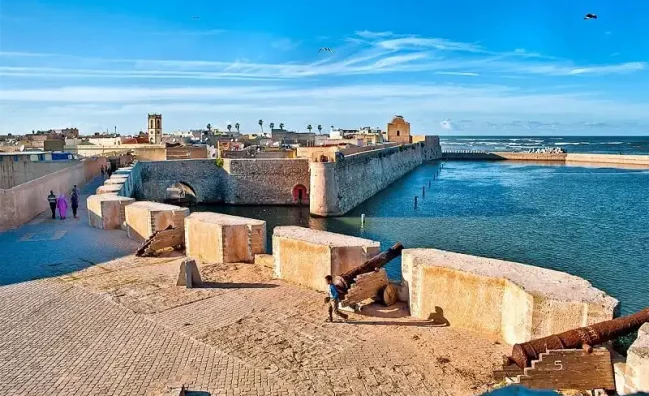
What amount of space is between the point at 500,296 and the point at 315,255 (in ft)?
11.1

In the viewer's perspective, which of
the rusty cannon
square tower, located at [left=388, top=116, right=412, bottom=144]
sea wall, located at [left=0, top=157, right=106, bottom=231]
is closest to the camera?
the rusty cannon

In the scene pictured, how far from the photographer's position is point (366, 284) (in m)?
8.77

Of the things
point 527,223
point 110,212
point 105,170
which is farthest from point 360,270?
point 105,170

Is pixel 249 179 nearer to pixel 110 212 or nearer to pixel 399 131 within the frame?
pixel 110 212

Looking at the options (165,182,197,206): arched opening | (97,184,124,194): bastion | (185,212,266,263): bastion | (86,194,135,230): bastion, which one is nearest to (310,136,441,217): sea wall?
(165,182,197,206): arched opening

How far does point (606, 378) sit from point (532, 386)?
85cm

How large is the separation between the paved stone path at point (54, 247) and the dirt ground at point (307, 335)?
3.12 ft

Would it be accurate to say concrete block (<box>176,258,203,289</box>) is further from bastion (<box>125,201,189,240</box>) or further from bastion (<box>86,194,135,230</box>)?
bastion (<box>86,194,135,230</box>)

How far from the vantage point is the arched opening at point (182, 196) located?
33.6 meters

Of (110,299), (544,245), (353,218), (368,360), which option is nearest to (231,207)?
(353,218)

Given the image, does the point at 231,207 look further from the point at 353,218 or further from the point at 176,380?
the point at 176,380

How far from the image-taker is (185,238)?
480 inches

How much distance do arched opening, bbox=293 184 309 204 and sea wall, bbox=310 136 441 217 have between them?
3.10 m

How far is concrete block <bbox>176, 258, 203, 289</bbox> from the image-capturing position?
9.47 meters
